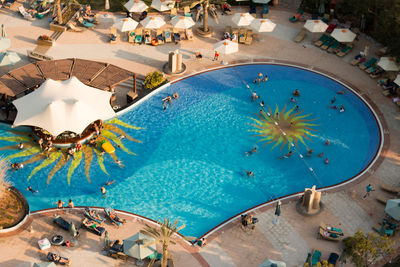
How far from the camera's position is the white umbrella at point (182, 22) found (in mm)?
62344

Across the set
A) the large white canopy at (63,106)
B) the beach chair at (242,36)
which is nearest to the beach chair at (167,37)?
the beach chair at (242,36)

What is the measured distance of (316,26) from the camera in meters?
63.1

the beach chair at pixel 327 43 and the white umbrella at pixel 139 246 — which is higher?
the beach chair at pixel 327 43

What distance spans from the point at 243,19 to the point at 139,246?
32.8 meters

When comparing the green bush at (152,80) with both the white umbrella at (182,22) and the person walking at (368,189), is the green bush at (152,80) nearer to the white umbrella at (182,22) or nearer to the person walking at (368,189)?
the white umbrella at (182,22)

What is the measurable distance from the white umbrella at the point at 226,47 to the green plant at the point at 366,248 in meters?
25.1

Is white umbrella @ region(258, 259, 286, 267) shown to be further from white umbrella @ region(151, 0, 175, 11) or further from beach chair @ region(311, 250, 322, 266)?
white umbrella @ region(151, 0, 175, 11)

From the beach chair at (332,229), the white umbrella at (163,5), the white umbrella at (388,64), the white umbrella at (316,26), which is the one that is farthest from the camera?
the white umbrella at (163,5)

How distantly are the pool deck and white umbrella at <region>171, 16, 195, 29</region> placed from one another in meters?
1.80

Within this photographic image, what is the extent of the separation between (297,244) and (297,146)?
11.2 meters

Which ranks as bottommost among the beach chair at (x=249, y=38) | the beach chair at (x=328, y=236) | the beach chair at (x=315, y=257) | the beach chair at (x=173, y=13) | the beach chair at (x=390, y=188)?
the beach chair at (x=315, y=257)

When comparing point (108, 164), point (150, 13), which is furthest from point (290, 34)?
point (108, 164)

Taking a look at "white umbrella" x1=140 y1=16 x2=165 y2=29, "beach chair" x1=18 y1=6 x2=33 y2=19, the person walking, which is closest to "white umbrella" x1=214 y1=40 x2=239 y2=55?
"white umbrella" x1=140 y1=16 x2=165 y2=29

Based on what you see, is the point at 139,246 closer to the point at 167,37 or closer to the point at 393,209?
the point at 393,209
